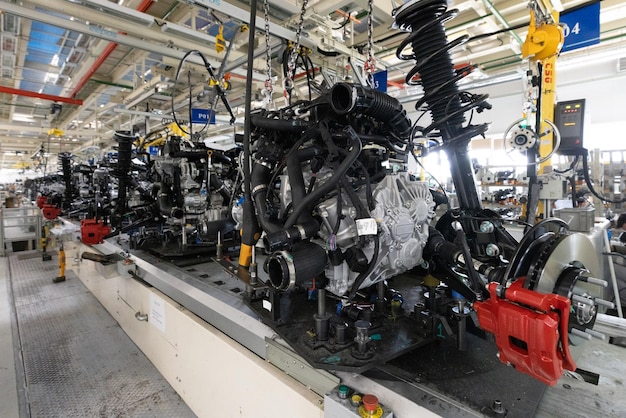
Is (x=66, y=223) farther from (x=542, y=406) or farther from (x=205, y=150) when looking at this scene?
(x=542, y=406)

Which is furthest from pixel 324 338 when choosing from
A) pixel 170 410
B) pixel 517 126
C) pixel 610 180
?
pixel 610 180

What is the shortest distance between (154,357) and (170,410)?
1.43 ft

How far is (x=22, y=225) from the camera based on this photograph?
240 inches

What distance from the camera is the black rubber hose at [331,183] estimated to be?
112 centimetres

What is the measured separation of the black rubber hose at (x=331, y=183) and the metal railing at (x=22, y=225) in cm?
699

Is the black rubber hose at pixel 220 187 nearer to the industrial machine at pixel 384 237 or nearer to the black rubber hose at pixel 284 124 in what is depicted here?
the industrial machine at pixel 384 237

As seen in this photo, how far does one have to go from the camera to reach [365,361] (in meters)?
0.99

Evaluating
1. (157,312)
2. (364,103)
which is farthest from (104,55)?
(364,103)

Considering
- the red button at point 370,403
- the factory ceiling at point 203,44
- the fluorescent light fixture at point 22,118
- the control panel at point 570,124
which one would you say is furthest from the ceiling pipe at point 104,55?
the fluorescent light fixture at point 22,118

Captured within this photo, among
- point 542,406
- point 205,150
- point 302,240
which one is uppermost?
point 205,150

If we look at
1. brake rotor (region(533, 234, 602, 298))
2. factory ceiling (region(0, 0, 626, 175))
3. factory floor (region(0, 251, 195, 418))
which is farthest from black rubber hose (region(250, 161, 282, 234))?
factory floor (region(0, 251, 195, 418))

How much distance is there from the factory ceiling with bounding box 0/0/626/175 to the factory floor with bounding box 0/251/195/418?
80.0 inches

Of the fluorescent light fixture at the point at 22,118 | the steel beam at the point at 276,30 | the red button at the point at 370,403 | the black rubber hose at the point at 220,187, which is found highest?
the fluorescent light fixture at the point at 22,118

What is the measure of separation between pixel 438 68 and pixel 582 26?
3161 mm
